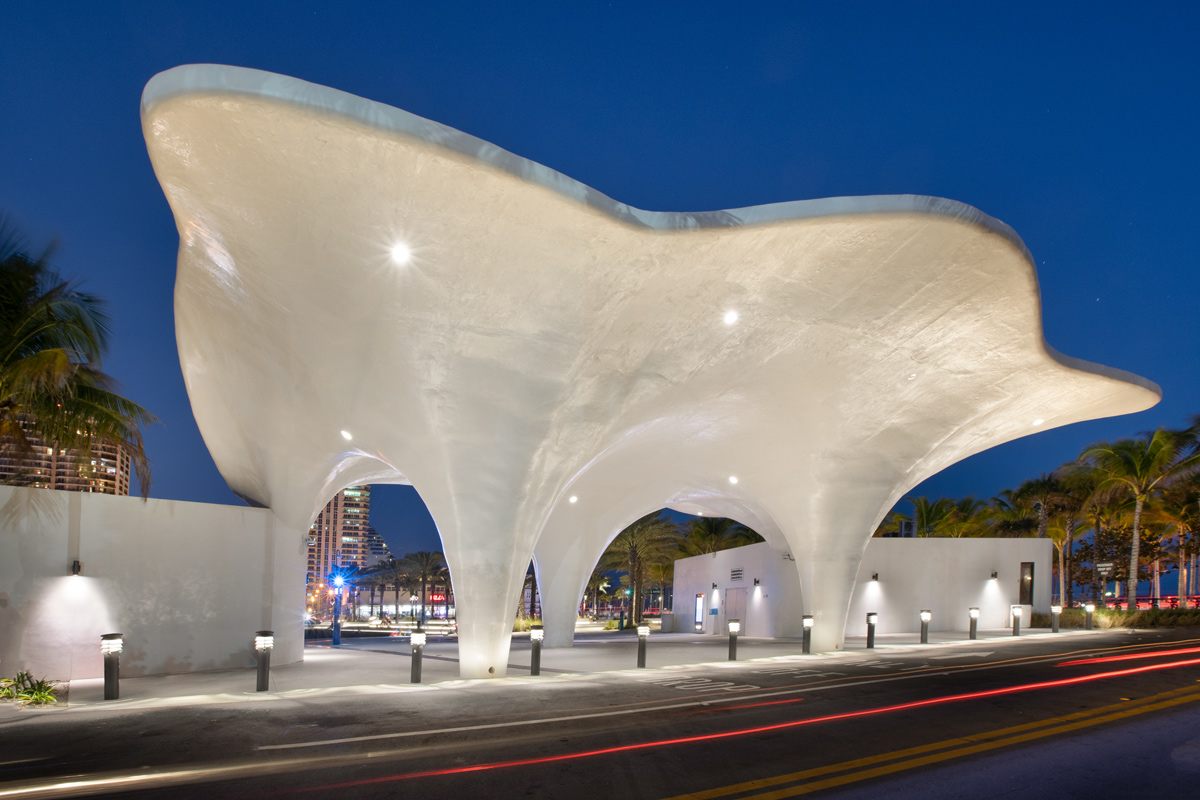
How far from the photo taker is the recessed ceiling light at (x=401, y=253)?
34.1 ft

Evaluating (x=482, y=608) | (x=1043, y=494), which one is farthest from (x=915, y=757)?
(x=1043, y=494)

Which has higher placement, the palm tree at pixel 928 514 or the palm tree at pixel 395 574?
the palm tree at pixel 928 514

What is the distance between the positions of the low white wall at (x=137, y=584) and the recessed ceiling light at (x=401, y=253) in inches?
316

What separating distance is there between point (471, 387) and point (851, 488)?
10.8 metres

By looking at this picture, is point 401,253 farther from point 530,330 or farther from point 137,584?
point 137,584

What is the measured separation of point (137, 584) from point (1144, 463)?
3286 cm

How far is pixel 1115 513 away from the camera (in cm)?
3859

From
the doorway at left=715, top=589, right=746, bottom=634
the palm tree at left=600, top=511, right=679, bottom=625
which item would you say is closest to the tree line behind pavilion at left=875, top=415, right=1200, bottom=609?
the doorway at left=715, top=589, right=746, bottom=634

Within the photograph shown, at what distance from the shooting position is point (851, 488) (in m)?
19.2

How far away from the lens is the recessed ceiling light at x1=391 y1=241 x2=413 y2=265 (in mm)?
10383

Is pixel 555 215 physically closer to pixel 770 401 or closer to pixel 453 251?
pixel 453 251

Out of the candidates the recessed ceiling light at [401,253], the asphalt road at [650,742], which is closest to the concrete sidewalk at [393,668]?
the asphalt road at [650,742]

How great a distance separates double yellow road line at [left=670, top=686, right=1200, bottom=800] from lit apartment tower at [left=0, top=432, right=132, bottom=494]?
12.1 metres

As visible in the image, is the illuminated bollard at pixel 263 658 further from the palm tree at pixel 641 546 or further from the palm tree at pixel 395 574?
the palm tree at pixel 395 574
